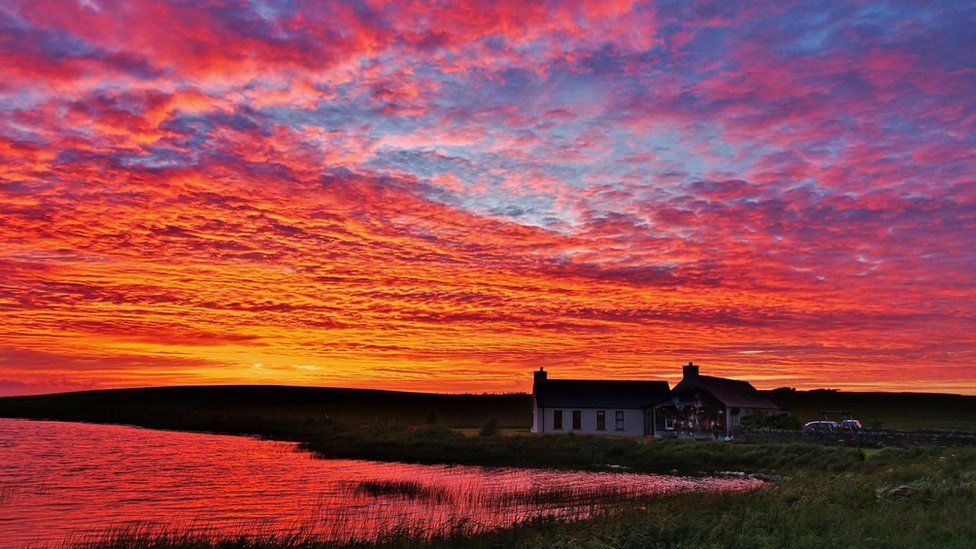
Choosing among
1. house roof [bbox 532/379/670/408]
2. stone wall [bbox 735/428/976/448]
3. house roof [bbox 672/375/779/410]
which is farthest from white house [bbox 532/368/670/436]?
stone wall [bbox 735/428/976/448]

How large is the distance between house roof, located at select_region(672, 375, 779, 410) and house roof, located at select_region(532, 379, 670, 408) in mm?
2327

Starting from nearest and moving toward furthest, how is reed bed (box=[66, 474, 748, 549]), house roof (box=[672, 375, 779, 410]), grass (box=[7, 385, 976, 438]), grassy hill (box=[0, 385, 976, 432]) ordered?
1. reed bed (box=[66, 474, 748, 549])
2. house roof (box=[672, 375, 779, 410])
3. grass (box=[7, 385, 976, 438])
4. grassy hill (box=[0, 385, 976, 432])

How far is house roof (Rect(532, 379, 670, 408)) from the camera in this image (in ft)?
217

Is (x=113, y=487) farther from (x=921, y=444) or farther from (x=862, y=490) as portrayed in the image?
(x=921, y=444)

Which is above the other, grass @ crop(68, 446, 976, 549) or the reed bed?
grass @ crop(68, 446, 976, 549)

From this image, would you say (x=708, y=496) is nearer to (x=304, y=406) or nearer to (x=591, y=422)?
(x=591, y=422)

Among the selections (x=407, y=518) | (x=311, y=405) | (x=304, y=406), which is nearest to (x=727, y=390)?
(x=407, y=518)

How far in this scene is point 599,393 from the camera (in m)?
67.9

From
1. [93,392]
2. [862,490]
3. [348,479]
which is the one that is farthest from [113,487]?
[93,392]

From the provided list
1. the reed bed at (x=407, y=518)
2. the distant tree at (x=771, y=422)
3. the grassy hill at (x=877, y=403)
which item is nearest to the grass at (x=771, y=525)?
the reed bed at (x=407, y=518)

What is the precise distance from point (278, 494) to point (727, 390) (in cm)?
4489

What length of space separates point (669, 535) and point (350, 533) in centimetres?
1038

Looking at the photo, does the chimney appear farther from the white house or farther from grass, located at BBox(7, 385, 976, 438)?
grass, located at BBox(7, 385, 976, 438)

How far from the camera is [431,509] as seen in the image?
29.0 metres
